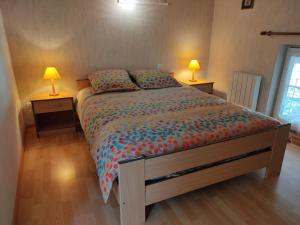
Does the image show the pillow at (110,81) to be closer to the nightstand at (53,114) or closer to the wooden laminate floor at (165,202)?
the nightstand at (53,114)

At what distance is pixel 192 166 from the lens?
1697mm

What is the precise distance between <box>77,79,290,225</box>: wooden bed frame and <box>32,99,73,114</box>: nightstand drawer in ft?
5.63

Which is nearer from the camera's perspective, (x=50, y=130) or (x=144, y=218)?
(x=144, y=218)

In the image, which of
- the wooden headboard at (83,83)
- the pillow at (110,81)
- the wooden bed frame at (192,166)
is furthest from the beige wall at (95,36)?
the wooden bed frame at (192,166)

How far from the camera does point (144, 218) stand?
5.34ft

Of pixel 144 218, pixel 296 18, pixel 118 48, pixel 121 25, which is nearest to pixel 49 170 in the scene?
pixel 144 218

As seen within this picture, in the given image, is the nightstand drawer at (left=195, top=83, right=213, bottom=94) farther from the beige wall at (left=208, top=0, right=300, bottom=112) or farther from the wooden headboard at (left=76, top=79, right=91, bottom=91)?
the wooden headboard at (left=76, top=79, right=91, bottom=91)

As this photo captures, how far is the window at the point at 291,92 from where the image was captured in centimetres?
285

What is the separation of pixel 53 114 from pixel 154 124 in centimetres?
210

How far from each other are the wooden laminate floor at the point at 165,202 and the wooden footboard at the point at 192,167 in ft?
0.55

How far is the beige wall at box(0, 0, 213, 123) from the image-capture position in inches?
113

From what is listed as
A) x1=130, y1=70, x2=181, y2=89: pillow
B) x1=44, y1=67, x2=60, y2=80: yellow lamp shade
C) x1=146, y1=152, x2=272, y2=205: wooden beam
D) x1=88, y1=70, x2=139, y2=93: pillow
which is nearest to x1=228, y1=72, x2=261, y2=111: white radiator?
x1=130, y1=70, x2=181, y2=89: pillow

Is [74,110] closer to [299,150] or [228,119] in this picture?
[228,119]

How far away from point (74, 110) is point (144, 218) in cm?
202
